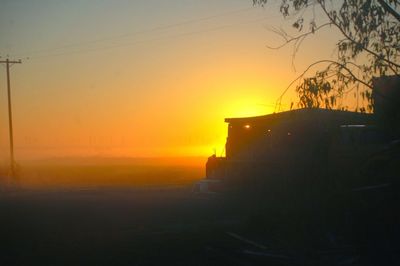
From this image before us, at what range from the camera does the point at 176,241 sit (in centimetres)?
1573

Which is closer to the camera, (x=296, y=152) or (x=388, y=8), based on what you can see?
(x=388, y=8)

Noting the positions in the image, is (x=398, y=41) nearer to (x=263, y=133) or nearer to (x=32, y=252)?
(x=32, y=252)

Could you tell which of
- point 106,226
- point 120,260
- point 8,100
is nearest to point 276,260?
point 120,260

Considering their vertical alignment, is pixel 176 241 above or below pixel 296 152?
below

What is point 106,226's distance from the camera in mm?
18984

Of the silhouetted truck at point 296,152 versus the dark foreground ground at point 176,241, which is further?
the silhouetted truck at point 296,152

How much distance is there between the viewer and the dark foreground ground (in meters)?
13.0

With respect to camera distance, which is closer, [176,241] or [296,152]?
[176,241]

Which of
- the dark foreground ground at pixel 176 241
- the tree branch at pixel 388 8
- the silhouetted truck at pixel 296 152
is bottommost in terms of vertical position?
the dark foreground ground at pixel 176 241

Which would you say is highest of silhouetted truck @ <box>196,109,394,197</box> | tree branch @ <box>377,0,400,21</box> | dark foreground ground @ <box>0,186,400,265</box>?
tree branch @ <box>377,0,400,21</box>

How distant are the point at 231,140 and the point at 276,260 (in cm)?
2193

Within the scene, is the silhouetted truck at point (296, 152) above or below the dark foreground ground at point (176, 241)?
above

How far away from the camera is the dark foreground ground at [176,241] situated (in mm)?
Answer: 12969

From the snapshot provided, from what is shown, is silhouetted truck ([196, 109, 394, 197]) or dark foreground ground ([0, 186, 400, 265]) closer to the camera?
dark foreground ground ([0, 186, 400, 265])
